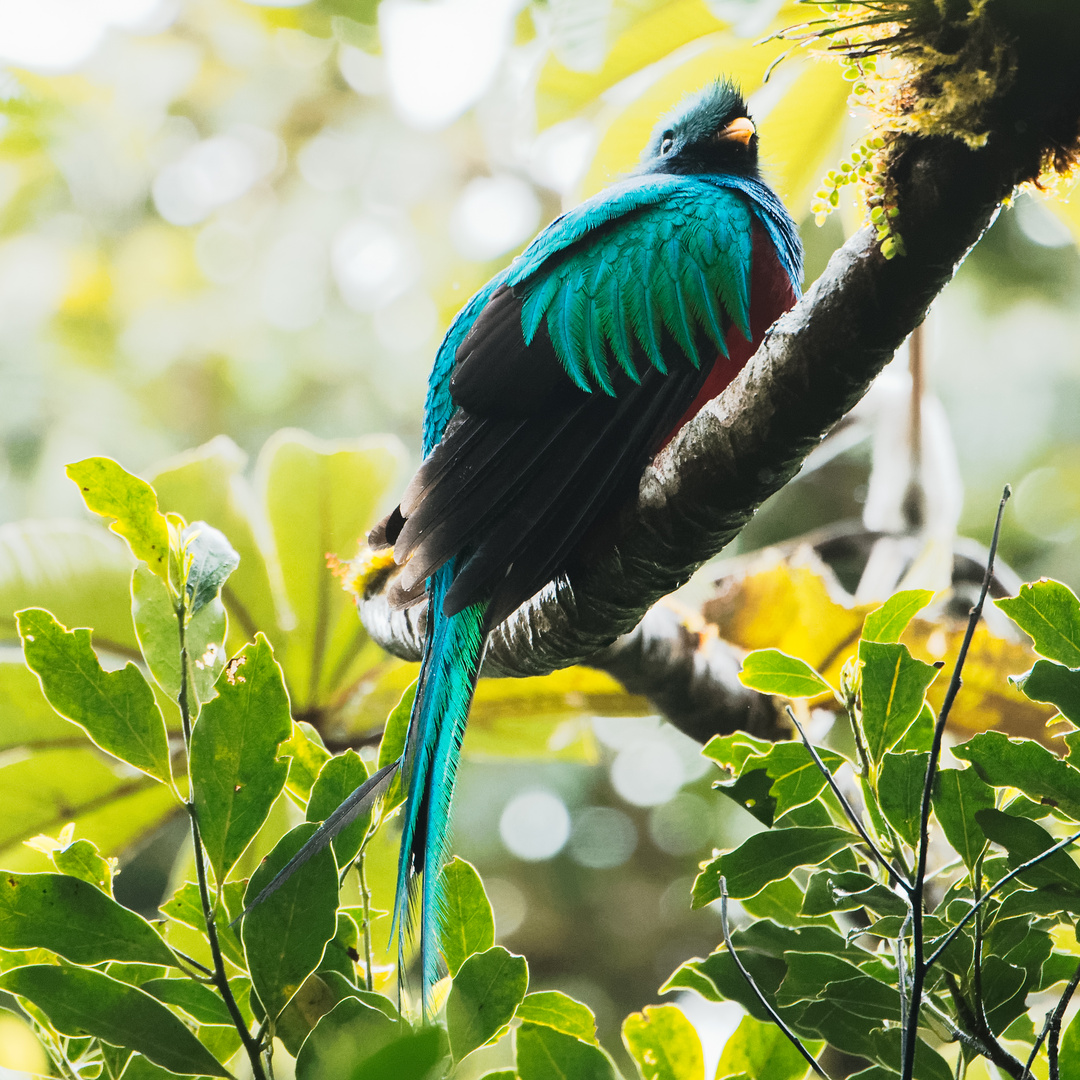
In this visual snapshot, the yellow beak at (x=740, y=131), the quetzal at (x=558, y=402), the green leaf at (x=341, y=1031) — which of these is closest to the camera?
the green leaf at (x=341, y=1031)

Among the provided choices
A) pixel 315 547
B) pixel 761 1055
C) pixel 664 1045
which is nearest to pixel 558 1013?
pixel 664 1045

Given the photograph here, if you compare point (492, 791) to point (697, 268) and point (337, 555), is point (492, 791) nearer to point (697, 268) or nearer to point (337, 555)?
point (337, 555)

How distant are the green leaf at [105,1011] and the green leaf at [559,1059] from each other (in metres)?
0.37

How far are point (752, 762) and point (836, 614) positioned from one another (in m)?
1.45

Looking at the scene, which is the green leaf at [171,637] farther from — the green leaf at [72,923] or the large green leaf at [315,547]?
the large green leaf at [315,547]

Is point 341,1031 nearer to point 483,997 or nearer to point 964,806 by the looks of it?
point 483,997

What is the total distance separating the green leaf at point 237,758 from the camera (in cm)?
117

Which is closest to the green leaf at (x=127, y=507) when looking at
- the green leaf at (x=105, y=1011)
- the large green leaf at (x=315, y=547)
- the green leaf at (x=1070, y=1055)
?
the green leaf at (x=105, y=1011)

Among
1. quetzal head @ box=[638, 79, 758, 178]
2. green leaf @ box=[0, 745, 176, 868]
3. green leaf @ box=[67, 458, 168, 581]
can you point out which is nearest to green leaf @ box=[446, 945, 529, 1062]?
green leaf @ box=[67, 458, 168, 581]

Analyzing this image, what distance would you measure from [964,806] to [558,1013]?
0.58 m

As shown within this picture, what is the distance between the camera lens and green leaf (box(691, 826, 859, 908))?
47.4 inches

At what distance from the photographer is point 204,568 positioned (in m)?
1.25

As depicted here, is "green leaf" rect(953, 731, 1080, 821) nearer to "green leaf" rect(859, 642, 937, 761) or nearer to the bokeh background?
"green leaf" rect(859, 642, 937, 761)

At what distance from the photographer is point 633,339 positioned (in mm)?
2059
